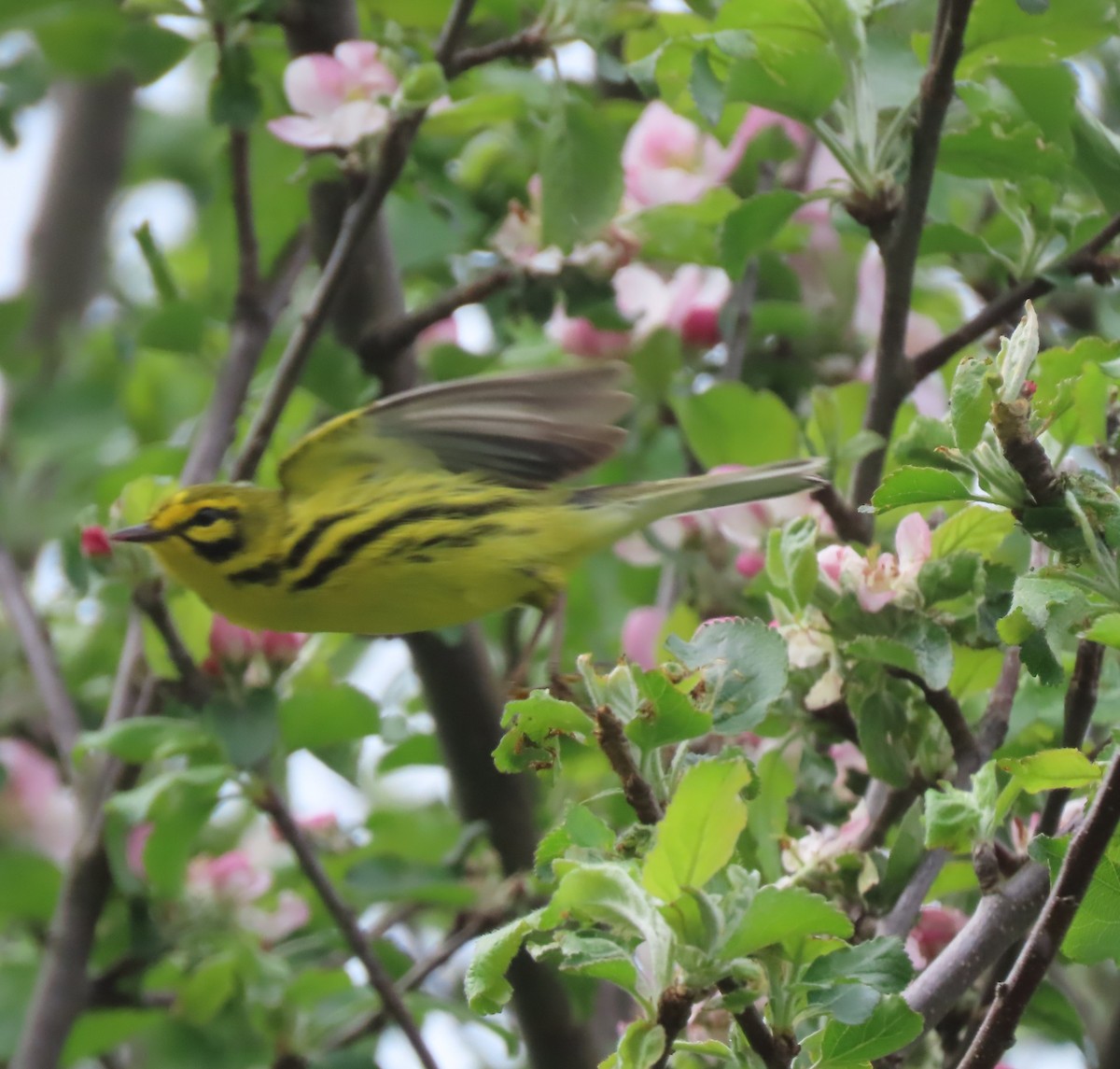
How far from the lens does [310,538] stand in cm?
228

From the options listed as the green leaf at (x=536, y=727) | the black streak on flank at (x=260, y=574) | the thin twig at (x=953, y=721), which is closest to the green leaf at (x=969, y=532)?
the thin twig at (x=953, y=721)

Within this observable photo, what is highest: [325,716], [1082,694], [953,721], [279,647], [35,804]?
[1082,694]

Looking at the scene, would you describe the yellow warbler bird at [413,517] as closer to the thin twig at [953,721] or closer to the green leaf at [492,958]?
the thin twig at [953,721]

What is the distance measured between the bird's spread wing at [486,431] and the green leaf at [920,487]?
73cm

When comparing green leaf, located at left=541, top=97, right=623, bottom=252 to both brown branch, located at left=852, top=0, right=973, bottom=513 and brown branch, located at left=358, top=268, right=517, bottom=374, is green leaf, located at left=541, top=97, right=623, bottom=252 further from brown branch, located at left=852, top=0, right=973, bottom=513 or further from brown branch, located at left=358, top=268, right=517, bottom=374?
brown branch, located at left=852, top=0, right=973, bottom=513

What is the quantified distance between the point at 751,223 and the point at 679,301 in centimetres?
80

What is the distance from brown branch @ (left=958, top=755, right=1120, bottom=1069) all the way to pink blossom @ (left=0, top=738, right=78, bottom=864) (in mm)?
2317

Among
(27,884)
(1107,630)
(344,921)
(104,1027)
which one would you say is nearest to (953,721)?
(1107,630)

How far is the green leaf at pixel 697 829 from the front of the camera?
103 centimetres

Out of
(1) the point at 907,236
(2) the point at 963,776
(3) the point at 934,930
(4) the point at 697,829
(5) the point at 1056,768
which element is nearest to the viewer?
(4) the point at 697,829

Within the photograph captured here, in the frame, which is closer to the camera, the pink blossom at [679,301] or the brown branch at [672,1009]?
the brown branch at [672,1009]

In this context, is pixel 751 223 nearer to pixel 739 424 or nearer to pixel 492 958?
pixel 739 424

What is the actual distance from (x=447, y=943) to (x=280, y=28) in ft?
4.65

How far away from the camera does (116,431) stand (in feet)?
10.4
